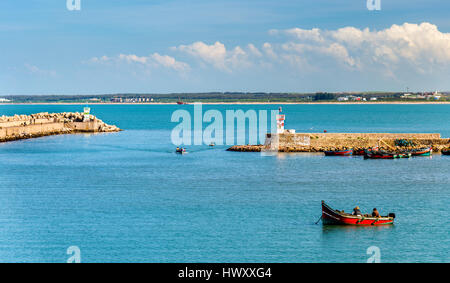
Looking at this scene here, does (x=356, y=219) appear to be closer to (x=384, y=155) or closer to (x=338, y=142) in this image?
(x=384, y=155)

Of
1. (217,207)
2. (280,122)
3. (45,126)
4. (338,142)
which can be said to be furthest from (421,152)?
(45,126)

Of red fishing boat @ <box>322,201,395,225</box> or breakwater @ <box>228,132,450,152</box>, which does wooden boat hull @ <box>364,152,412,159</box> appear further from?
red fishing boat @ <box>322,201,395,225</box>

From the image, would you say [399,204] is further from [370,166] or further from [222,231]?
[370,166]

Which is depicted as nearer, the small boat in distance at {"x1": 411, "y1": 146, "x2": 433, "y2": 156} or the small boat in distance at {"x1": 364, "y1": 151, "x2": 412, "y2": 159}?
the small boat in distance at {"x1": 364, "y1": 151, "x2": 412, "y2": 159}

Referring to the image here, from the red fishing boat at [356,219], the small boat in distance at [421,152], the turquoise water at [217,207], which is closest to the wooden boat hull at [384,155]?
the small boat in distance at [421,152]

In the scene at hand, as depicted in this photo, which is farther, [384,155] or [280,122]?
[280,122]

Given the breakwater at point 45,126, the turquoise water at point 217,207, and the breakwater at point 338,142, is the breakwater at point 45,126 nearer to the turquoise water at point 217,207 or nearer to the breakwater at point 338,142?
the turquoise water at point 217,207

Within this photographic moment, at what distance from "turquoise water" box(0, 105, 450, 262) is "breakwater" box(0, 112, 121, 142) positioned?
31.4 metres

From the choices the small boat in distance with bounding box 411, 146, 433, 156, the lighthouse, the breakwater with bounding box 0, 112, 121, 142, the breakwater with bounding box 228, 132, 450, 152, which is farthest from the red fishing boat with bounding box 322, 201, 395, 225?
the breakwater with bounding box 0, 112, 121, 142

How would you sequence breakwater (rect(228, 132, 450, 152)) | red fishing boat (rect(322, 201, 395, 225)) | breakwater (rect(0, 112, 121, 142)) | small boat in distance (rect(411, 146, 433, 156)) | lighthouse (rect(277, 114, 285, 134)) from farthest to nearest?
1. breakwater (rect(0, 112, 121, 142))
2. breakwater (rect(228, 132, 450, 152))
3. lighthouse (rect(277, 114, 285, 134))
4. small boat in distance (rect(411, 146, 433, 156))
5. red fishing boat (rect(322, 201, 395, 225))

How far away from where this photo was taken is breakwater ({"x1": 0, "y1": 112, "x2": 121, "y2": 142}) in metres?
95.9

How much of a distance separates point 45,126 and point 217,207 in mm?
74484

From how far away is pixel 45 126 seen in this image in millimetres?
106562
